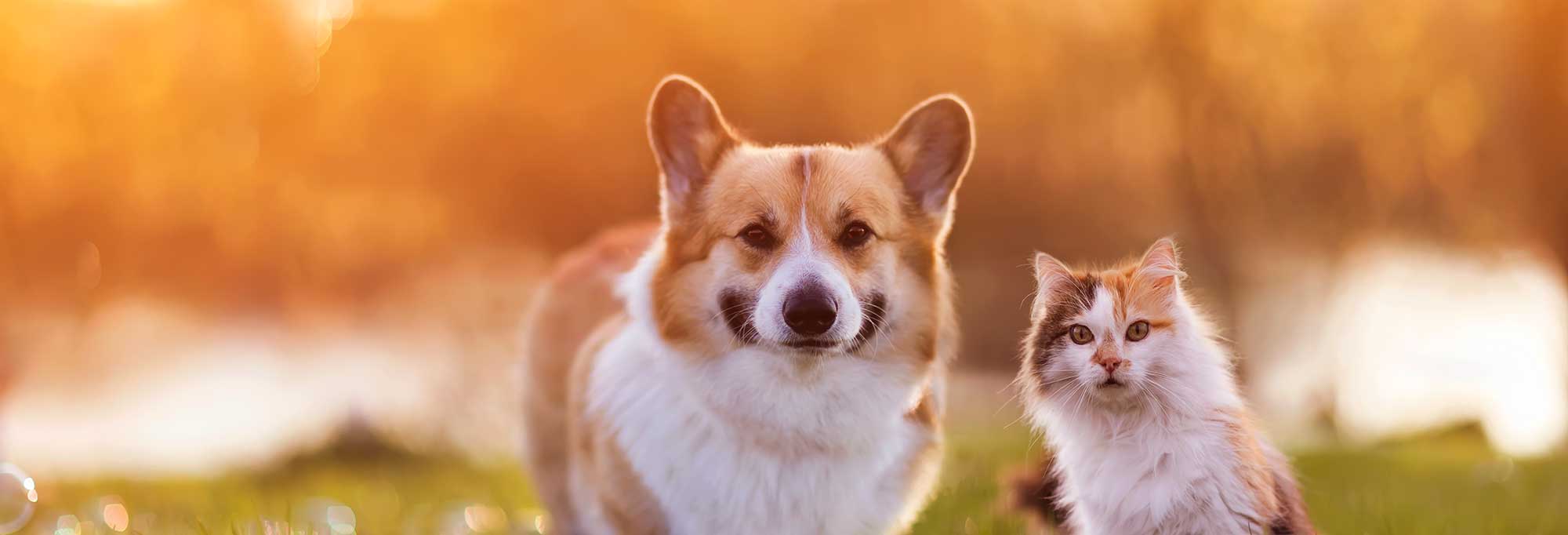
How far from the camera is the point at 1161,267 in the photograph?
363cm

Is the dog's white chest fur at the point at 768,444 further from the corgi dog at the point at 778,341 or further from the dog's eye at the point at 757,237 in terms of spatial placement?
Result: the dog's eye at the point at 757,237

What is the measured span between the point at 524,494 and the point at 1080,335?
16.7 feet

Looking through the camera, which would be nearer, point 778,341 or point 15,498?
point 778,341

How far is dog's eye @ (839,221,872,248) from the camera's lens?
381 cm

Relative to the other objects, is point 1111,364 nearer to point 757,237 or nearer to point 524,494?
point 757,237

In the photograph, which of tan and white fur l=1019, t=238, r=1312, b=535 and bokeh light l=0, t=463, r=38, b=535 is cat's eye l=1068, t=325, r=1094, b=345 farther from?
bokeh light l=0, t=463, r=38, b=535

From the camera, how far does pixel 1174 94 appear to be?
8914mm

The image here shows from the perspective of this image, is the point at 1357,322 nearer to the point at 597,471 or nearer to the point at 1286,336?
the point at 1286,336

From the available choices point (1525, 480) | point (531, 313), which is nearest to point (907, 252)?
point (531, 313)

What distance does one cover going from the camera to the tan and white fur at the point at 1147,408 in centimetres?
348

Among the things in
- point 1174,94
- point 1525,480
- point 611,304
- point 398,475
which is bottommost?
point 1525,480

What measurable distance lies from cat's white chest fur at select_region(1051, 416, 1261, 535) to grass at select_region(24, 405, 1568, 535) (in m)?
0.35

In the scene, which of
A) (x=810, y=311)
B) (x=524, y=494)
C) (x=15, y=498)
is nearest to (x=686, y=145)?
(x=810, y=311)

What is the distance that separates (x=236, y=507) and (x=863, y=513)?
3831 millimetres
